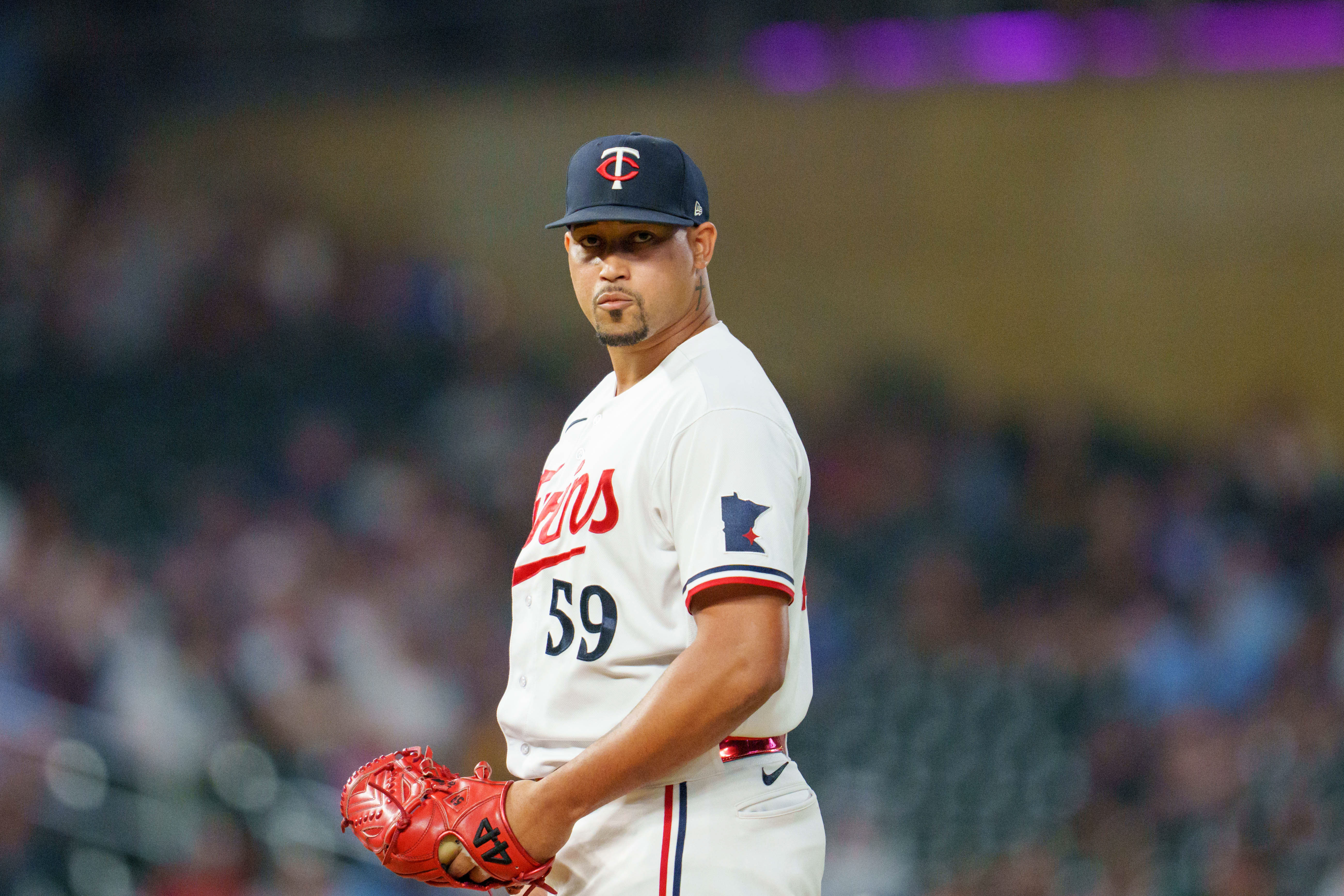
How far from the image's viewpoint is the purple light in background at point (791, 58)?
9.55 metres

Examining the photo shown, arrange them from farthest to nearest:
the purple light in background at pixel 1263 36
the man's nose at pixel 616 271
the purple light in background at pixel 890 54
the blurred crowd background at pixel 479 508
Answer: the purple light in background at pixel 890 54 → the purple light in background at pixel 1263 36 → the blurred crowd background at pixel 479 508 → the man's nose at pixel 616 271

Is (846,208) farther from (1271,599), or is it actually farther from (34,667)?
(34,667)

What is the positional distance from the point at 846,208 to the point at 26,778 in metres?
6.52

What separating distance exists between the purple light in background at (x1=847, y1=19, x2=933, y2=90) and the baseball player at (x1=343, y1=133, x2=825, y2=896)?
793cm

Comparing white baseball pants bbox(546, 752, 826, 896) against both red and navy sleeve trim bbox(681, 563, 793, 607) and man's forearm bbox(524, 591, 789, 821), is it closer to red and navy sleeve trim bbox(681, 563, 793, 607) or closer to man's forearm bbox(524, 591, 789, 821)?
man's forearm bbox(524, 591, 789, 821)

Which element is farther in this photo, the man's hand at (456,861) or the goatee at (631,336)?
the goatee at (631,336)

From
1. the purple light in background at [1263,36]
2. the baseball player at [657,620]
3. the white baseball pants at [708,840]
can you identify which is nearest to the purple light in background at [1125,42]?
the purple light in background at [1263,36]

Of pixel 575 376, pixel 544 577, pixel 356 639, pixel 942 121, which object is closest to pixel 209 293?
pixel 575 376

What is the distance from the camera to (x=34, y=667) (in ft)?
18.2

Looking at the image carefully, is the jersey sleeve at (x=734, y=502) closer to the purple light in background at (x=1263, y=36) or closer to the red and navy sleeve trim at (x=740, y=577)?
the red and navy sleeve trim at (x=740, y=577)

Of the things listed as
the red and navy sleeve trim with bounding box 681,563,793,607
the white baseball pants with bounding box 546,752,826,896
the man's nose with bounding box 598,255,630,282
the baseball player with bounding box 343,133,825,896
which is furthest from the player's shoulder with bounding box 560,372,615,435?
the white baseball pants with bounding box 546,752,826,896

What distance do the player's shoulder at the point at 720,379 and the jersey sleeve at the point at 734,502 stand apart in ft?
0.06

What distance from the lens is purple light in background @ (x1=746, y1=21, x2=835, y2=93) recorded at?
9.55 metres

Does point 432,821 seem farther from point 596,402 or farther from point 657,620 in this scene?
point 596,402
